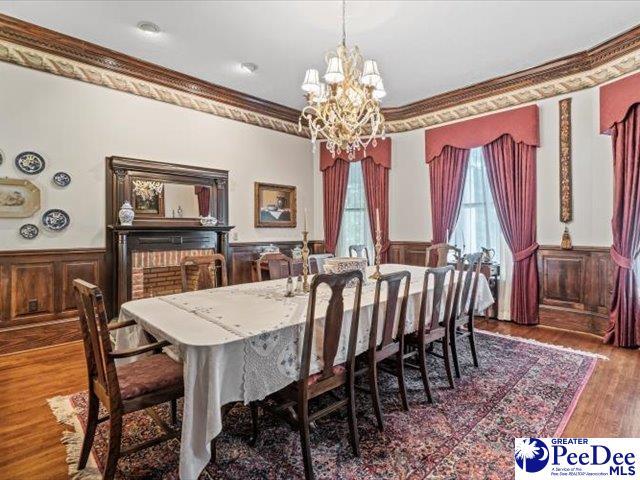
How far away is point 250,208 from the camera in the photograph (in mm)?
5488

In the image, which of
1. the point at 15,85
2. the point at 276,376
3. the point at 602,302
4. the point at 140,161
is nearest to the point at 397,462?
the point at 276,376

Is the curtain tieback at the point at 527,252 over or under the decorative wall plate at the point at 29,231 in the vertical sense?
under

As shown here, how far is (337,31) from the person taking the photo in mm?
3422

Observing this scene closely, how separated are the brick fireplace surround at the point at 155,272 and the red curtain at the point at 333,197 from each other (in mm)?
2386

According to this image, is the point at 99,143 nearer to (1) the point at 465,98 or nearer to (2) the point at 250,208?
(2) the point at 250,208

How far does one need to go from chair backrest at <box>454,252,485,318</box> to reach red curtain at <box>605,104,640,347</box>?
1763mm

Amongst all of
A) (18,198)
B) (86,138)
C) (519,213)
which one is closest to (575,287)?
(519,213)

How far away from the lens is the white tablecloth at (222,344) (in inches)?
58.6

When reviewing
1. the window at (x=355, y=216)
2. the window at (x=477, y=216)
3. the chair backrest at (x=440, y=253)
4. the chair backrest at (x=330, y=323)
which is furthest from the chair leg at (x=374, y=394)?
the window at (x=355, y=216)

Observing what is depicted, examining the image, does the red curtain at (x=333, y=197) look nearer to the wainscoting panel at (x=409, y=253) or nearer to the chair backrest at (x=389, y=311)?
the wainscoting panel at (x=409, y=253)

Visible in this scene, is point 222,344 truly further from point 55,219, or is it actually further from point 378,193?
point 378,193

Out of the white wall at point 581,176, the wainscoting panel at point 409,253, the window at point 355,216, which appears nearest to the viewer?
the white wall at point 581,176

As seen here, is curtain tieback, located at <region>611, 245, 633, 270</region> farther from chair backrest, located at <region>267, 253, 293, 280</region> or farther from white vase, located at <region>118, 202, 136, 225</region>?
white vase, located at <region>118, 202, 136, 225</region>

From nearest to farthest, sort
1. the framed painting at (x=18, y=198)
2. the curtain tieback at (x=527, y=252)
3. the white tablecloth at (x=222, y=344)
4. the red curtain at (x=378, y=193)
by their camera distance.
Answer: the white tablecloth at (x=222, y=344) < the framed painting at (x=18, y=198) < the curtain tieback at (x=527, y=252) < the red curtain at (x=378, y=193)
